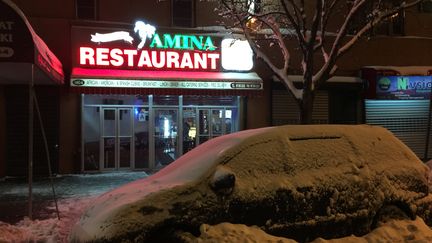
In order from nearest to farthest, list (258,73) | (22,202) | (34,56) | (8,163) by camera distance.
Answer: (34,56), (22,202), (8,163), (258,73)

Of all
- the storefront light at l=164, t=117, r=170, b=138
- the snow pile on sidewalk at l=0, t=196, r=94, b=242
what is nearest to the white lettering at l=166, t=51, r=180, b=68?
the storefront light at l=164, t=117, r=170, b=138

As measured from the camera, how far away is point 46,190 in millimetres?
12367

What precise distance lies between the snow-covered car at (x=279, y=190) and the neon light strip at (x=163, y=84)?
9169 mm

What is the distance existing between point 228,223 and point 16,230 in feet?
14.9

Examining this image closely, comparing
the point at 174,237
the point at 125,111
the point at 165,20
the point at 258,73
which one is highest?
the point at 165,20

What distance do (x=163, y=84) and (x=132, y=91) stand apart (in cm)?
99

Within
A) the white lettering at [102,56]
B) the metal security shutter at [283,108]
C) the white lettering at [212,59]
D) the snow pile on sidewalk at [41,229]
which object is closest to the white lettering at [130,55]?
the white lettering at [102,56]

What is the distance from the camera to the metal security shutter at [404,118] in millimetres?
18953

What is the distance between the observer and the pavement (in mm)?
9609

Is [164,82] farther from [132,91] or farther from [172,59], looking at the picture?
[172,59]

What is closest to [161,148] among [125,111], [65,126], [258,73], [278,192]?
[125,111]

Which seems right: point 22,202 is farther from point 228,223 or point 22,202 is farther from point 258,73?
point 258,73

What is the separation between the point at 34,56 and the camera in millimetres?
8477

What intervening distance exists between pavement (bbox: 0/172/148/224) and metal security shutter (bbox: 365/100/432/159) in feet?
31.1
